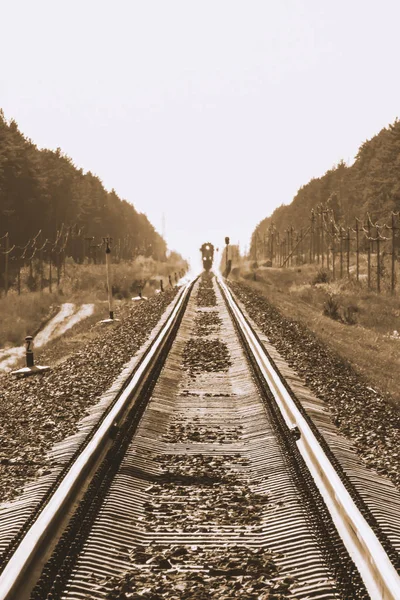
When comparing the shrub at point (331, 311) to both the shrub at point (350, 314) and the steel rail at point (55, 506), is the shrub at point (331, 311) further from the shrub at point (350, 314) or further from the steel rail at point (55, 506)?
the steel rail at point (55, 506)

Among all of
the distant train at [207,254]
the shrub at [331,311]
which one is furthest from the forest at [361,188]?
the shrub at [331,311]

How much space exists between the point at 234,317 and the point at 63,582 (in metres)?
15.9

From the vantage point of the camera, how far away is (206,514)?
16.9 ft

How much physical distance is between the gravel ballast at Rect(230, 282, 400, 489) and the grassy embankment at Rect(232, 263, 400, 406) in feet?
1.82

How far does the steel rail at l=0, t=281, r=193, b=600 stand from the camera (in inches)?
151

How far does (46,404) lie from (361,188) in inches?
3904

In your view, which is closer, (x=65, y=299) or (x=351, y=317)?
(x=351, y=317)

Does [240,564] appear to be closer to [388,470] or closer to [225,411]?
[388,470]

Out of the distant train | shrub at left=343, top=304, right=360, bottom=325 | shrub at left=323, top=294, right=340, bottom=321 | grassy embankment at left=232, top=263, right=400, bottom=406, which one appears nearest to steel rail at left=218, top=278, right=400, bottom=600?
grassy embankment at left=232, top=263, right=400, bottom=406

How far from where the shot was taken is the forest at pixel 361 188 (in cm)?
7919

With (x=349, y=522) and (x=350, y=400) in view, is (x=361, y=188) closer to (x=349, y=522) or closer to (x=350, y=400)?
(x=350, y=400)

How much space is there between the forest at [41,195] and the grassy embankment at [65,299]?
689cm

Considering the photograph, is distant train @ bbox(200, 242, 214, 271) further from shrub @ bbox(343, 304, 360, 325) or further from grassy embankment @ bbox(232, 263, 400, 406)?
shrub @ bbox(343, 304, 360, 325)

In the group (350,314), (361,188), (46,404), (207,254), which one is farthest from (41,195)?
(46,404)
